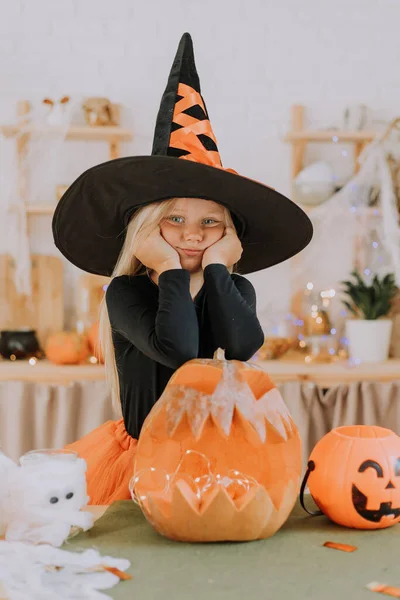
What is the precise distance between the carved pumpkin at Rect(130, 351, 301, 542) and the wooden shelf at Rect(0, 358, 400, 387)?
1.57 metres

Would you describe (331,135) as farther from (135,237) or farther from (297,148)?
(135,237)

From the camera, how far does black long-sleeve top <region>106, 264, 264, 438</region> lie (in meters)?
0.87

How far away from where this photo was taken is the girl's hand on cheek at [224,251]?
953 millimetres

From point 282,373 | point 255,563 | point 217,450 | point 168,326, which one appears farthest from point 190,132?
point 282,373

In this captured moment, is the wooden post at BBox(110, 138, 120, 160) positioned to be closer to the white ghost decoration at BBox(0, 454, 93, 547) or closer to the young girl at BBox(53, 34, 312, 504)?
the young girl at BBox(53, 34, 312, 504)

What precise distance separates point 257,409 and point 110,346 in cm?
47

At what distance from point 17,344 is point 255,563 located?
1.98 metres

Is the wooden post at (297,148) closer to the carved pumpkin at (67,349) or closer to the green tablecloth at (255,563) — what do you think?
the carved pumpkin at (67,349)

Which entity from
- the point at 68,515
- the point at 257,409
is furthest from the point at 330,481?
the point at 68,515

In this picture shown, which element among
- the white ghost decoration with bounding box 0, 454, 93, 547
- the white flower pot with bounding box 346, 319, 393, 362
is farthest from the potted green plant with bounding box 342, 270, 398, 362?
the white ghost decoration with bounding box 0, 454, 93, 547

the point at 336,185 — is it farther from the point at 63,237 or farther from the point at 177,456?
the point at 177,456

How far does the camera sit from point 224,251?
3.15ft

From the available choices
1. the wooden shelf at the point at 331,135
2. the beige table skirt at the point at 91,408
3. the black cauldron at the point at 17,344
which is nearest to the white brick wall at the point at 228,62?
the wooden shelf at the point at 331,135

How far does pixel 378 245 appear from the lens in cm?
276
